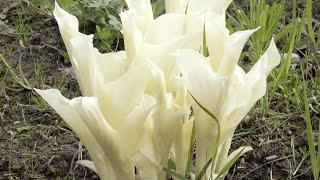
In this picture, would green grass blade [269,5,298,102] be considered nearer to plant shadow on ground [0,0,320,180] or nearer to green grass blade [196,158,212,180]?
plant shadow on ground [0,0,320,180]

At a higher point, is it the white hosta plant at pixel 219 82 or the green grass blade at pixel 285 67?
the white hosta plant at pixel 219 82

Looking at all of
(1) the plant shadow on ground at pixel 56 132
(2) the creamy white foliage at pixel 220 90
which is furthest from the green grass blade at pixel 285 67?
(2) the creamy white foliage at pixel 220 90

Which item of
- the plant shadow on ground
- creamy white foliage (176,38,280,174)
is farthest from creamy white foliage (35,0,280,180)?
the plant shadow on ground

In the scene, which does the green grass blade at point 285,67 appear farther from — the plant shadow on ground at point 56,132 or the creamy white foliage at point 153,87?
the creamy white foliage at point 153,87

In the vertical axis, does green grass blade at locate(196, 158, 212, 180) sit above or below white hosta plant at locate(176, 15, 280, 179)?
below

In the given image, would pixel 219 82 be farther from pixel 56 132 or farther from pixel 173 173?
pixel 56 132

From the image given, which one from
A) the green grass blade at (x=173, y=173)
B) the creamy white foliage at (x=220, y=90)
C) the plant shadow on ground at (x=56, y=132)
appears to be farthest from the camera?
the plant shadow on ground at (x=56, y=132)
